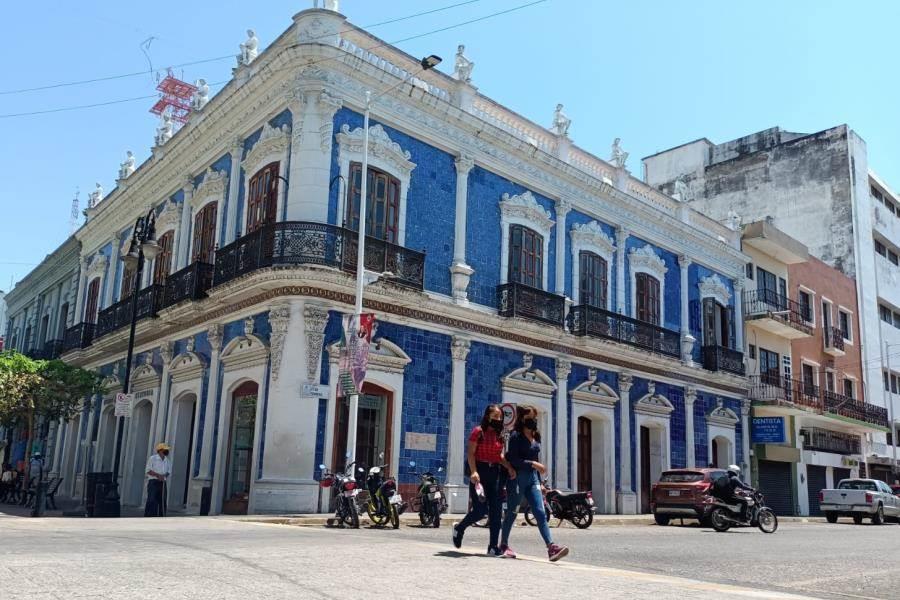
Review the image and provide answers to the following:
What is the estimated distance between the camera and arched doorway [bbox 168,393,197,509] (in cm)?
1944

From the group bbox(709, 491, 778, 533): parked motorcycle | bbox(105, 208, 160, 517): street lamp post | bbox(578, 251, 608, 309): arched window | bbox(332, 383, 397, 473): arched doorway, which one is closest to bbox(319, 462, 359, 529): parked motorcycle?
bbox(332, 383, 397, 473): arched doorway

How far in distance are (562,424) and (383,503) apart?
8.66 metres

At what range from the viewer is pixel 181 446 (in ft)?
65.9

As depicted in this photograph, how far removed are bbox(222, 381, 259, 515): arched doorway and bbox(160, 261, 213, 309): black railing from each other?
2.67m

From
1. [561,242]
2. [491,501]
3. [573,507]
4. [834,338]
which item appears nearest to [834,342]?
[834,338]

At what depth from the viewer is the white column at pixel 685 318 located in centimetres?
2612

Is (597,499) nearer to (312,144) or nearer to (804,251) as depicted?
(312,144)

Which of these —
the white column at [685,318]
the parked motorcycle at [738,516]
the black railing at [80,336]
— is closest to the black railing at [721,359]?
the white column at [685,318]

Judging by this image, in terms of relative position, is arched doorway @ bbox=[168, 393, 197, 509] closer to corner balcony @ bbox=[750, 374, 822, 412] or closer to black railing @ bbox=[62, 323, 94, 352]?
black railing @ bbox=[62, 323, 94, 352]

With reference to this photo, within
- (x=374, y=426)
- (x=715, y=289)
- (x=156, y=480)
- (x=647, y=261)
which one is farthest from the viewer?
(x=715, y=289)

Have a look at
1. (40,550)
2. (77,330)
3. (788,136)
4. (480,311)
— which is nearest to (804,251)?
(788,136)

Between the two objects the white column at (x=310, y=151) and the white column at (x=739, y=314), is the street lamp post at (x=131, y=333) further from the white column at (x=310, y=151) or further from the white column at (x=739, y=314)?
the white column at (x=739, y=314)

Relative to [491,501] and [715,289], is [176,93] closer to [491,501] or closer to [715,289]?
[715,289]

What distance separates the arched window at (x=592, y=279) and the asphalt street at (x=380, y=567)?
11663 millimetres
